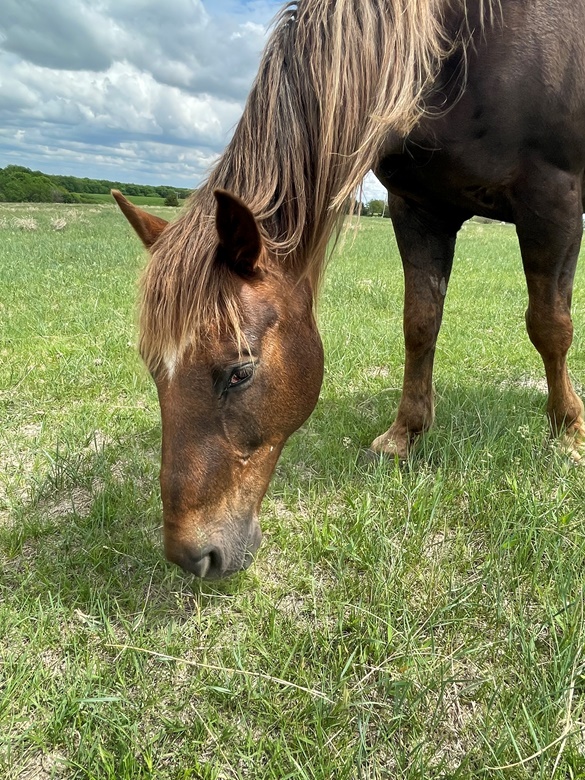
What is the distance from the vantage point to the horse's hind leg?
82.0 inches

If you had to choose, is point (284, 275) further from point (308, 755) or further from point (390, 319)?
point (390, 319)

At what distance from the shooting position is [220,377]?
154 centimetres

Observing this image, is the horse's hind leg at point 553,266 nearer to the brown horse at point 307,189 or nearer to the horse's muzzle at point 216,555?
the brown horse at point 307,189

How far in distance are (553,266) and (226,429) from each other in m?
1.68

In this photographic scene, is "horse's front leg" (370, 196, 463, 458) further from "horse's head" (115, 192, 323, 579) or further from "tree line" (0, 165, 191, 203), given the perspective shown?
"tree line" (0, 165, 191, 203)

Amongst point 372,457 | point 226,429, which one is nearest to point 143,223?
point 226,429

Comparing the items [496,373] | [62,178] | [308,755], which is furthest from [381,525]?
[62,178]

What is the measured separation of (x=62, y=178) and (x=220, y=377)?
8081 cm

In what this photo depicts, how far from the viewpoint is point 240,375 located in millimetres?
1567

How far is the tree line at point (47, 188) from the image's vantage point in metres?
55.9

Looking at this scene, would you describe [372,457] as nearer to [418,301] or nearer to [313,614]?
[418,301]

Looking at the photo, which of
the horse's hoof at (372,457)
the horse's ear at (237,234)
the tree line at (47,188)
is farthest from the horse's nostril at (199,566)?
the tree line at (47,188)

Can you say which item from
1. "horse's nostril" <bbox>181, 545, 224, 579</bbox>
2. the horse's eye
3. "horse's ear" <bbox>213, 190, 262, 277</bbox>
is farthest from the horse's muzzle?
"horse's ear" <bbox>213, 190, 262, 277</bbox>

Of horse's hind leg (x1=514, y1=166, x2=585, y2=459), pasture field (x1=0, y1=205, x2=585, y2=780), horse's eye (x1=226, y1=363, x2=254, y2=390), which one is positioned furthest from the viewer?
horse's hind leg (x1=514, y1=166, x2=585, y2=459)
